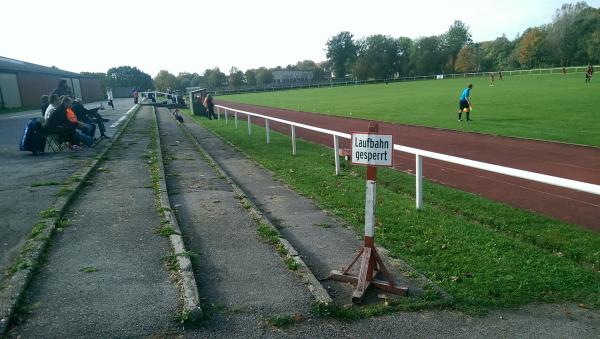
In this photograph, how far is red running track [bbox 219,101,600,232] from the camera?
688 centimetres

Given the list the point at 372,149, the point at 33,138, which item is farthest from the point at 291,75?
the point at 372,149

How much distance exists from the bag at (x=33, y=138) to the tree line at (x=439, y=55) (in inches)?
2706

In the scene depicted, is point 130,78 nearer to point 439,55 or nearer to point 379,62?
point 379,62

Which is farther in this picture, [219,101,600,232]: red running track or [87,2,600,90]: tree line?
[87,2,600,90]: tree line

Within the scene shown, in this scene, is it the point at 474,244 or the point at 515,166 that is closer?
the point at 474,244

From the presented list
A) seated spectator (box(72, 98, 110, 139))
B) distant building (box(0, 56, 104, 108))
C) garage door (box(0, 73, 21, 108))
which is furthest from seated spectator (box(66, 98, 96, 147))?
garage door (box(0, 73, 21, 108))

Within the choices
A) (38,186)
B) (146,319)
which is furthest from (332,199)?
(38,186)

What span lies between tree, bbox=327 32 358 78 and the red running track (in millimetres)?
113824

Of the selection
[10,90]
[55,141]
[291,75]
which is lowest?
[55,141]

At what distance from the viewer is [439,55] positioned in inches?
3994

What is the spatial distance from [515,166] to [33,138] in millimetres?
11806

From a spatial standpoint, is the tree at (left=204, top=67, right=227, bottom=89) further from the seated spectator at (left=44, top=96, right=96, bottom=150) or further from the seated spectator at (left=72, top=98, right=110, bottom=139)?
the seated spectator at (left=44, top=96, right=96, bottom=150)

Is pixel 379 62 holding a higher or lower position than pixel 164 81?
higher

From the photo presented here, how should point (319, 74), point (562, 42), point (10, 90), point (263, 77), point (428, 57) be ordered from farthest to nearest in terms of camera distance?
1. point (319, 74)
2. point (263, 77)
3. point (428, 57)
4. point (562, 42)
5. point (10, 90)
